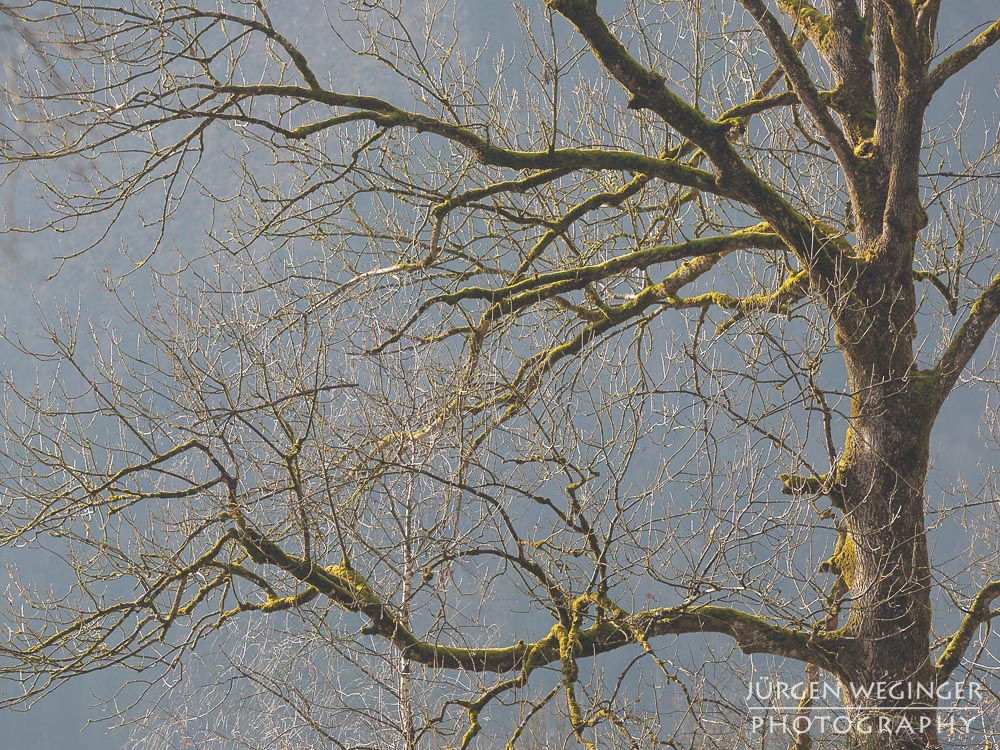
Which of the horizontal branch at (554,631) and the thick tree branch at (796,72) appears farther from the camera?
the thick tree branch at (796,72)

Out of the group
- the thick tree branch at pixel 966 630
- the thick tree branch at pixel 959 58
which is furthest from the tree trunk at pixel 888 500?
the thick tree branch at pixel 959 58

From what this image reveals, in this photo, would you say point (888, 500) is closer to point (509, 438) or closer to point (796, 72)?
point (509, 438)

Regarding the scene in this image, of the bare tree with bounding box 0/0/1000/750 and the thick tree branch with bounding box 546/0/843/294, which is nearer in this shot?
the bare tree with bounding box 0/0/1000/750

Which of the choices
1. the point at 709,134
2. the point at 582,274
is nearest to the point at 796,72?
the point at 709,134

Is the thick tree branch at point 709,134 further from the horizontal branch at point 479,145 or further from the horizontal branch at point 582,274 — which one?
the horizontal branch at point 582,274

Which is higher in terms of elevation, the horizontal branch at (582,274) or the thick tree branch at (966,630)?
the horizontal branch at (582,274)

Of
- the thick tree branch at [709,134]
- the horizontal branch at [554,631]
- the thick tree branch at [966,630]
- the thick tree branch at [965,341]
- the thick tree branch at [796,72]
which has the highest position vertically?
the thick tree branch at [796,72]

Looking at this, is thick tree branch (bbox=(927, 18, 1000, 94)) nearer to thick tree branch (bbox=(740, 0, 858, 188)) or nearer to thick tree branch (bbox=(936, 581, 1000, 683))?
thick tree branch (bbox=(740, 0, 858, 188))

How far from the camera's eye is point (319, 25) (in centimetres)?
6475

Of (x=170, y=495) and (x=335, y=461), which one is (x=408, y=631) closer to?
(x=335, y=461)

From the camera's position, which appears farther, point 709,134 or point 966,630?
point 966,630

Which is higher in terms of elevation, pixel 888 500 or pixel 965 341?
pixel 965 341

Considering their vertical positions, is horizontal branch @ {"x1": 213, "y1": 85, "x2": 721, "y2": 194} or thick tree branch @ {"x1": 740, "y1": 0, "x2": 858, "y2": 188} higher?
thick tree branch @ {"x1": 740, "y1": 0, "x2": 858, "y2": 188}

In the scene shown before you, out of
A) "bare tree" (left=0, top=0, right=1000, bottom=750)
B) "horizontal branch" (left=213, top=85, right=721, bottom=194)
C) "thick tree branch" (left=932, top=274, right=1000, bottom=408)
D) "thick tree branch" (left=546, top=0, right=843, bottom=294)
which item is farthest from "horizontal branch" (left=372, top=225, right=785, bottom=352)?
"thick tree branch" (left=932, top=274, right=1000, bottom=408)
